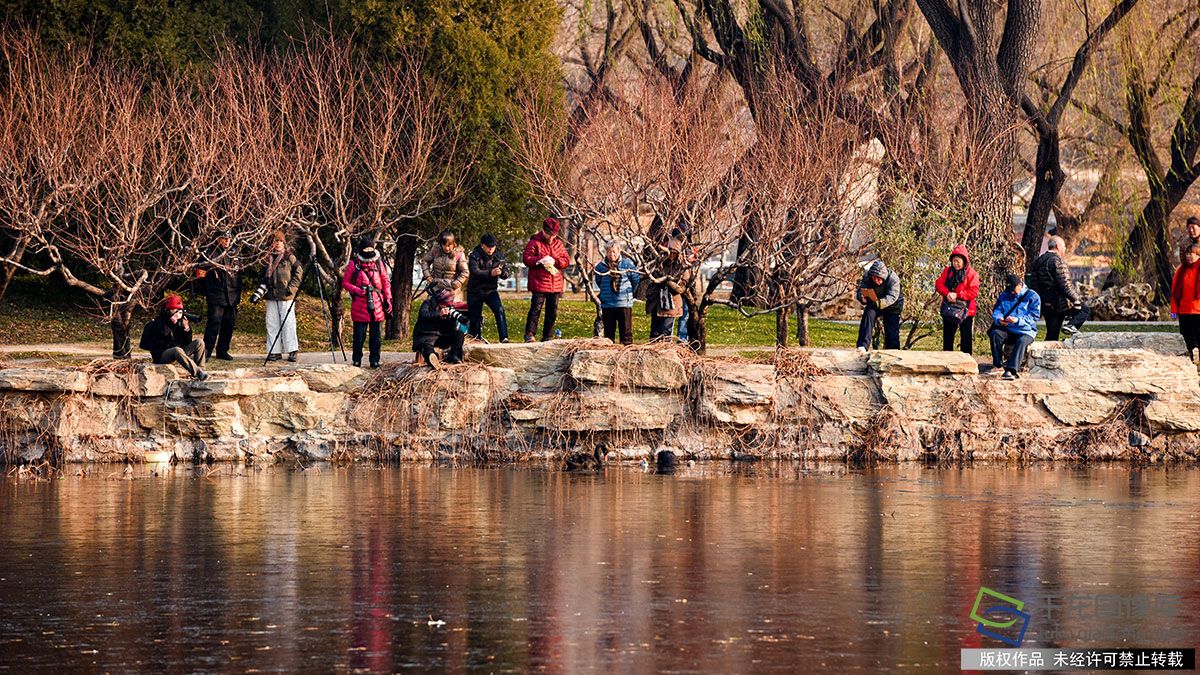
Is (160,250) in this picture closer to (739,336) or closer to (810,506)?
(739,336)

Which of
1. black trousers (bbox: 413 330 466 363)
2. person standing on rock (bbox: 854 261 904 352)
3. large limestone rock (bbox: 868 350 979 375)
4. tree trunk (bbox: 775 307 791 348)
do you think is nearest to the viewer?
black trousers (bbox: 413 330 466 363)

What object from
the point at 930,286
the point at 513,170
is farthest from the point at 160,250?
the point at 930,286

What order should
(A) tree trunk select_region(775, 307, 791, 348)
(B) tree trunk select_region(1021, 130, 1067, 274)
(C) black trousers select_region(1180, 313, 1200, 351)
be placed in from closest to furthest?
(C) black trousers select_region(1180, 313, 1200, 351)
(A) tree trunk select_region(775, 307, 791, 348)
(B) tree trunk select_region(1021, 130, 1067, 274)

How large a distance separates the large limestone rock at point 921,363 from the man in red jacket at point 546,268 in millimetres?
4209

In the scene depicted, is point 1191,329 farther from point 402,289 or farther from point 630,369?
point 402,289

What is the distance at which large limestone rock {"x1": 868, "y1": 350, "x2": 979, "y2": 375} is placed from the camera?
24.3 metres

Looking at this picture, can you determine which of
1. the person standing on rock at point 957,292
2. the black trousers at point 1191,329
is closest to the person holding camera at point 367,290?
the person standing on rock at point 957,292

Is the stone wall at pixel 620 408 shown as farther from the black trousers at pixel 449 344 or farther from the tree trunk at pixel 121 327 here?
the tree trunk at pixel 121 327

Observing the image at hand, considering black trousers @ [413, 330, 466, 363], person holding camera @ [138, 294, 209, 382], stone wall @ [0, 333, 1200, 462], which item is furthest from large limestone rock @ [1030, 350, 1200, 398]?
person holding camera @ [138, 294, 209, 382]

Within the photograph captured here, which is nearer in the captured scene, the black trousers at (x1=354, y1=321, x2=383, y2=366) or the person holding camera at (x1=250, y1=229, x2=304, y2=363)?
the black trousers at (x1=354, y1=321, x2=383, y2=366)

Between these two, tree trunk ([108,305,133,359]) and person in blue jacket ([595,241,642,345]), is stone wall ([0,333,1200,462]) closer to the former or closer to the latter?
person in blue jacket ([595,241,642,345])

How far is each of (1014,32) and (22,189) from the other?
15608 millimetres

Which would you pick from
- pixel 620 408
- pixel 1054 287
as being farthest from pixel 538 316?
pixel 1054 287

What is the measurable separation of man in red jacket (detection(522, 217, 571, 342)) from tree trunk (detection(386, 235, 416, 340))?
5829 millimetres
